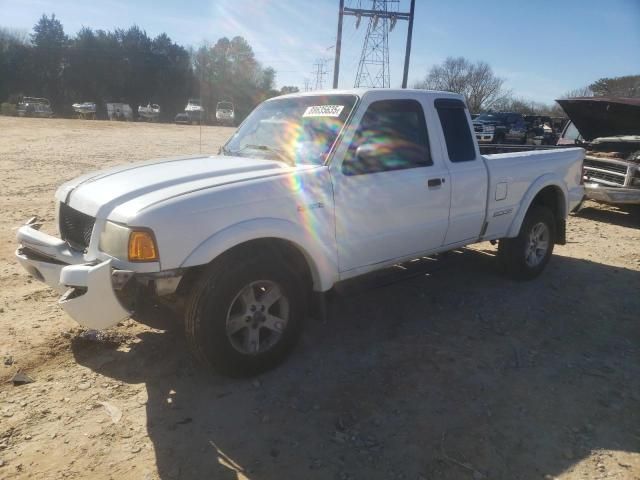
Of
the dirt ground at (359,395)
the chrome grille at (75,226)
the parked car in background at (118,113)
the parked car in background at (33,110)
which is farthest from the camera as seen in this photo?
the parked car in background at (118,113)

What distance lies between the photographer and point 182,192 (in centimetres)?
281

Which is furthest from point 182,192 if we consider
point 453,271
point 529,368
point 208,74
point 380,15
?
point 208,74

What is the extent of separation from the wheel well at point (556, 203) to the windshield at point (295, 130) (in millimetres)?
2957

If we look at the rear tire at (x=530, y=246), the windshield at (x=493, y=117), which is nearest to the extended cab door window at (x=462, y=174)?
the rear tire at (x=530, y=246)

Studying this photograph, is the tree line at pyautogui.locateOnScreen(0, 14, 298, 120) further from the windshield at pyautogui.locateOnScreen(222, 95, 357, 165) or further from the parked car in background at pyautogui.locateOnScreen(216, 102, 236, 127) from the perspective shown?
the windshield at pyautogui.locateOnScreen(222, 95, 357, 165)

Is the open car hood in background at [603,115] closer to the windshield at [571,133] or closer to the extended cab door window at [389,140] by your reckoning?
the windshield at [571,133]

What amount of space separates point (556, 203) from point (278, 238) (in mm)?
3910

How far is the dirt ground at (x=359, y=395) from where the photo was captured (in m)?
2.50

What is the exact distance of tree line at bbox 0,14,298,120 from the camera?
51.6m

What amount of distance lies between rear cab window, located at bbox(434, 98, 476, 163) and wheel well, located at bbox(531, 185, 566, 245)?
152 cm

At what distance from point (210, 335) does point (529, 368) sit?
2353 mm

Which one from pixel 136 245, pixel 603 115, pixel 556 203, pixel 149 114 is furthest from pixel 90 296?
pixel 149 114

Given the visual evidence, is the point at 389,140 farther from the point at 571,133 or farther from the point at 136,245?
the point at 571,133

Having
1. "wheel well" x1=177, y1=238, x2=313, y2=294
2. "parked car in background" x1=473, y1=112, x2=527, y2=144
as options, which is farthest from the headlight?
"parked car in background" x1=473, y1=112, x2=527, y2=144
